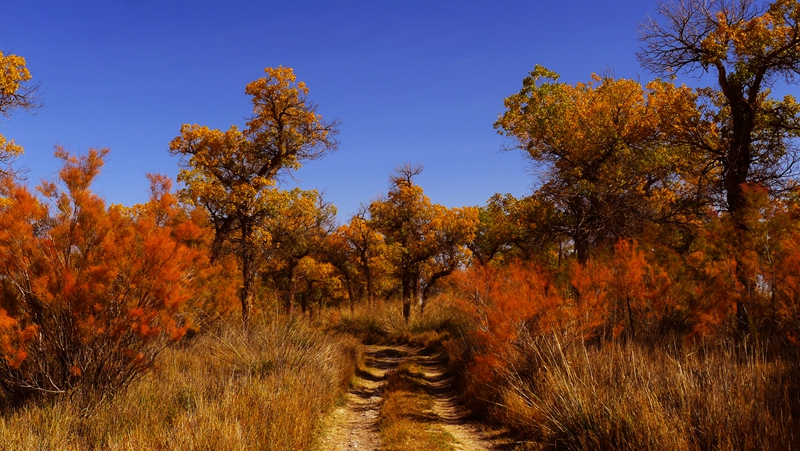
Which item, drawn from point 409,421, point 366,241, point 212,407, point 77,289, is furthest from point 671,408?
point 366,241

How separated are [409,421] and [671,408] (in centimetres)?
425

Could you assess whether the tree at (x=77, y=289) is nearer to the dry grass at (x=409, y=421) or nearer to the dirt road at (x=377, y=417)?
the dirt road at (x=377, y=417)

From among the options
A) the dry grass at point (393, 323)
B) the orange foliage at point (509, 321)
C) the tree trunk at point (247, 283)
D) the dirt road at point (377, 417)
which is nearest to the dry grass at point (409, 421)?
the dirt road at point (377, 417)

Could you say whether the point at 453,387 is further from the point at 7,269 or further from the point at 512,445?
the point at 7,269

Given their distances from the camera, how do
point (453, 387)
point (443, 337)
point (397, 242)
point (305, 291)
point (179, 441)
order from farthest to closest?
point (305, 291) → point (397, 242) → point (443, 337) → point (453, 387) → point (179, 441)

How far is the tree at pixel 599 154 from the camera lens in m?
12.5

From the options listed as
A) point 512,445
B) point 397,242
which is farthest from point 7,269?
point 397,242

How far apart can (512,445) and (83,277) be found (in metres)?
6.01

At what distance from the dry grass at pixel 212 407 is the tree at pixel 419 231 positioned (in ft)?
41.8

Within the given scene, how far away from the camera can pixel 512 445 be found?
6379mm

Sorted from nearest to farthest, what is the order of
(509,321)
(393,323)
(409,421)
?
1. (409,421)
2. (509,321)
3. (393,323)

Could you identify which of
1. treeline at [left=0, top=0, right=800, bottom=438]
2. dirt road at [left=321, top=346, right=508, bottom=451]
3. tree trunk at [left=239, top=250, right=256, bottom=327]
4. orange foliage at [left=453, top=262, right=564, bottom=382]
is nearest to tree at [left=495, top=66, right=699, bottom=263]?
treeline at [left=0, top=0, right=800, bottom=438]

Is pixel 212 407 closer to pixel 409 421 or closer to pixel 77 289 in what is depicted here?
pixel 77 289

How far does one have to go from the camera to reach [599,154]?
42.2 ft
